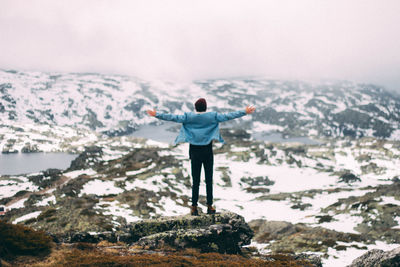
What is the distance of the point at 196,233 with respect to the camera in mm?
14234

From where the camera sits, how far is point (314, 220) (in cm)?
6538

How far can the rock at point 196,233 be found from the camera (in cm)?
1412

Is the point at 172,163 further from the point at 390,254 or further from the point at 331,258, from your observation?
the point at 390,254

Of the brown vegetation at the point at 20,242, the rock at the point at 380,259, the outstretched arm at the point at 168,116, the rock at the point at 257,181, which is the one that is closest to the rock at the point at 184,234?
the brown vegetation at the point at 20,242

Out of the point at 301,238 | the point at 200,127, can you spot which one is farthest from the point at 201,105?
the point at 301,238

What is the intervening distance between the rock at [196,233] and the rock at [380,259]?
6.34 metres

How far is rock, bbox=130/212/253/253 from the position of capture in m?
14.1

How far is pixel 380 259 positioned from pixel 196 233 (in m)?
8.91

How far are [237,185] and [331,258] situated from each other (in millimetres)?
96959

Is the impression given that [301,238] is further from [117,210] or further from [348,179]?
[348,179]

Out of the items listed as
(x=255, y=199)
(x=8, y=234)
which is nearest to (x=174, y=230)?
(x=8, y=234)

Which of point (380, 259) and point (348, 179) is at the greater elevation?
point (380, 259)

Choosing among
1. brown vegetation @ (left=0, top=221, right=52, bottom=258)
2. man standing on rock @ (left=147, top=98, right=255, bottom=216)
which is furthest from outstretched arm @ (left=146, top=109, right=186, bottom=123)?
brown vegetation @ (left=0, top=221, right=52, bottom=258)

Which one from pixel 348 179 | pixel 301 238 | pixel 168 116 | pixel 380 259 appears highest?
pixel 168 116
